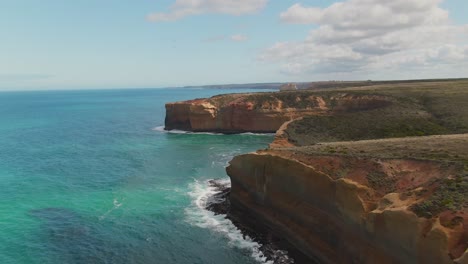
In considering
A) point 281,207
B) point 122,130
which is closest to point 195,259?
point 281,207

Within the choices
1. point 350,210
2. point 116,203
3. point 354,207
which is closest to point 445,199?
point 354,207

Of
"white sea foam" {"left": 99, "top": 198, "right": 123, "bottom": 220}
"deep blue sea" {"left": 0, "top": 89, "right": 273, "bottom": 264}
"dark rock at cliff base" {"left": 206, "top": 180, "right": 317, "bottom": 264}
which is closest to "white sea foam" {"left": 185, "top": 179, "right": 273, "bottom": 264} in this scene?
"deep blue sea" {"left": 0, "top": 89, "right": 273, "bottom": 264}

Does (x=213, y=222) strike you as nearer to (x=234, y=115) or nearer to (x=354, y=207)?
(x=354, y=207)

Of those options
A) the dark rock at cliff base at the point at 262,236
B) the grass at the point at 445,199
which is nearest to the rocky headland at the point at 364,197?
the grass at the point at 445,199

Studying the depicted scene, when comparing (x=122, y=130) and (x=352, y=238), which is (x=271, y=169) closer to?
(x=352, y=238)

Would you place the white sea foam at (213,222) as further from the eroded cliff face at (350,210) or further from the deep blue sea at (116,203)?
the eroded cliff face at (350,210)

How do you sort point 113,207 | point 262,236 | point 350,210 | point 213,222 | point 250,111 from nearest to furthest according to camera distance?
point 350,210 → point 262,236 → point 213,222 → point 113,207 → point 250,111

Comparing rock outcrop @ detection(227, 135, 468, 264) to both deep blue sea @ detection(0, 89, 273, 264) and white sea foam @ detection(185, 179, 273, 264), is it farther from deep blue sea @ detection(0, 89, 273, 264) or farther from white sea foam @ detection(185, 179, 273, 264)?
deep blue sea @ detection(0, 89, 273, 264)
